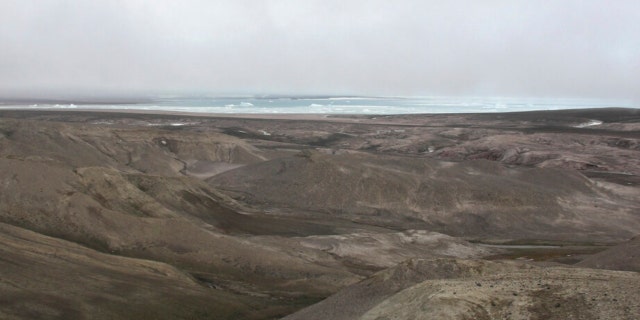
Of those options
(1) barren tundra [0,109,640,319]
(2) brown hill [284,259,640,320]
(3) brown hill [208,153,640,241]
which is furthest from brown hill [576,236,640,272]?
(3) brown hill [208,153,640,241]

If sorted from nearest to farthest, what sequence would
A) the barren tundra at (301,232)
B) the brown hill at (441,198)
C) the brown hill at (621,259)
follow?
the barren tundra at (301,232)
the brown hill at (621,259)
the brown hill at (441,198)

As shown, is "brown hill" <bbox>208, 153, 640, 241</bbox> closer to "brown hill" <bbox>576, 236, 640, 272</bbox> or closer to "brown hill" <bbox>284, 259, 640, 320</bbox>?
"brown hill" <bbox>576, 236, 640, 272</bbox>

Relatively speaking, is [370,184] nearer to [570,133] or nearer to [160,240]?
[160,240]

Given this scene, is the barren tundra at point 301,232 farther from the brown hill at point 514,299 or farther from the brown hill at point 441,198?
the brown hill at point 441,198

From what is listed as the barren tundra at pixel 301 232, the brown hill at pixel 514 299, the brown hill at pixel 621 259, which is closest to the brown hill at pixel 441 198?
the barren tundra at pixel 301 232

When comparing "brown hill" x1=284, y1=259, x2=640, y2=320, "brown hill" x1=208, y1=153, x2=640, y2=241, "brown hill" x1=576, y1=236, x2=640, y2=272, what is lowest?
"brown hill" x1=208, y1=153, x2=640, y2=241

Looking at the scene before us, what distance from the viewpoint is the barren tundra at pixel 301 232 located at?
18.0 meters

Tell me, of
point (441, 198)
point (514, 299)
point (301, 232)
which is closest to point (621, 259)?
point (514, 299)

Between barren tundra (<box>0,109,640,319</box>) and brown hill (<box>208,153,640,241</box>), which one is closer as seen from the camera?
barren tundra (<box>0,109,640,319</box>)

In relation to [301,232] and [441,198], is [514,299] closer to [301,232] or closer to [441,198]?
[301,232]

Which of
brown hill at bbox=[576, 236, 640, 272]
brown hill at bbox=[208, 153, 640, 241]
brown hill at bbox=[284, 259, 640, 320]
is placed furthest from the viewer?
brown hill at bbox=[208, 153, 640, 241]

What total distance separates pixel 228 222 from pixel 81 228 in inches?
483

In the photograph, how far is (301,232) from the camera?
1614 inches

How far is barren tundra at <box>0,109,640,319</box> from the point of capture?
18047 millimetres
